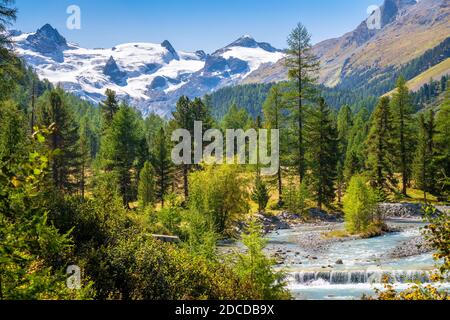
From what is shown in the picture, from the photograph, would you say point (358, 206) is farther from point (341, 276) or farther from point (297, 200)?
point (341, 276)

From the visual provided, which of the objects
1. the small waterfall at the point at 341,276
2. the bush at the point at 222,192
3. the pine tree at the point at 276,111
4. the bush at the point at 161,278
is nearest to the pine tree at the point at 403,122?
the pine tree at the point at 276,111

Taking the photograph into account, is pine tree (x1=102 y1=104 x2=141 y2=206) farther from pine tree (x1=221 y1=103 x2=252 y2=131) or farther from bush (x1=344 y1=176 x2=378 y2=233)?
pine tree (x1=221 y1=103 x2=252 y2=131)

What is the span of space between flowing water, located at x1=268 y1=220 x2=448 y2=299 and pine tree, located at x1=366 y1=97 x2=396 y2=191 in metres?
17.4

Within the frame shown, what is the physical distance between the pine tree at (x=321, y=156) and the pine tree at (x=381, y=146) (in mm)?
5035

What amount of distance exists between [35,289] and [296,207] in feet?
159

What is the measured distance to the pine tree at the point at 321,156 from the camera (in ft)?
188

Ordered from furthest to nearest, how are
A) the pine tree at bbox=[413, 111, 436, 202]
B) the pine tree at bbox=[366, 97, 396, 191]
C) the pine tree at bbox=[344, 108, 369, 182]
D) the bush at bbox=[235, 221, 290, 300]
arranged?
the pine tree at bbox=[344, 108, 369, 182] → the pine tree at bbox=[366, 97, 396, 191] → the pine tree at bbox=[413, 111, 436, 202] → the bush at bbox=[235, 221, 290, 300]

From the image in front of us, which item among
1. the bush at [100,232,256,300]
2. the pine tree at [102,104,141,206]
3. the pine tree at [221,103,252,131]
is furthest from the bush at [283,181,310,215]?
the pine tree at [221,103,252,131]

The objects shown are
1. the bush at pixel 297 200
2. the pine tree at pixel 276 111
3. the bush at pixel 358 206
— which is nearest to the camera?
the bush at pixel 358 206

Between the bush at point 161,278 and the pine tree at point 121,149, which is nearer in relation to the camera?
the bush at point 161,278

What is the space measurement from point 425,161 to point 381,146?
231 inches

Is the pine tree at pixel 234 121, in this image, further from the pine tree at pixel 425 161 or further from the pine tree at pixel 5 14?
the pine tree at pixel 5 14

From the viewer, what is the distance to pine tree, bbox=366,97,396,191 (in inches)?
2299
